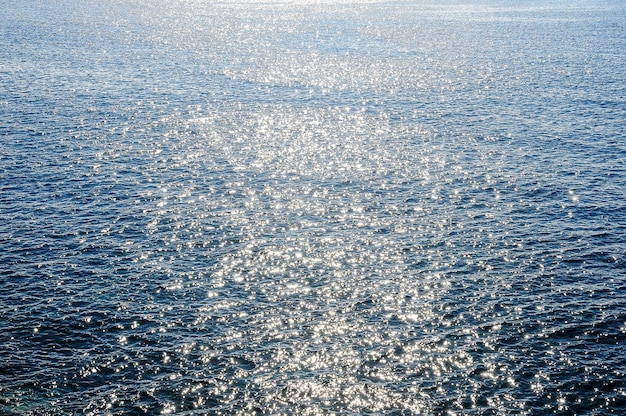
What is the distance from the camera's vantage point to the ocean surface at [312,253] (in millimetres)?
46156

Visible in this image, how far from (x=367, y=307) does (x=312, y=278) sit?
7.61 metres

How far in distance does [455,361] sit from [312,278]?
1827cm

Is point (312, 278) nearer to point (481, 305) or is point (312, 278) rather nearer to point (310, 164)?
point (481, 305)

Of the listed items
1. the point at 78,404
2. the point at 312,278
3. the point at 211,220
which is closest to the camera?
the point at 78,404

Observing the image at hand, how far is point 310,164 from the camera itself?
93062 millimetres

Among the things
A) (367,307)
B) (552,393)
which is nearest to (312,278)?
(367,307)

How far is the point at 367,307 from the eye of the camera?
56.2 m

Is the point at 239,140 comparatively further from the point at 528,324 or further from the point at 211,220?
the point at 528,324

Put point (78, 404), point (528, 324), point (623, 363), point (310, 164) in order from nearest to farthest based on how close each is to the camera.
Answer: point (78, 404) → point (623, 363) → point (528, 324) → point (310, 164)

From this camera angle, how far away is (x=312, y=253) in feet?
217

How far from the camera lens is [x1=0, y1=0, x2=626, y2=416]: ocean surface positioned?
46.2 m

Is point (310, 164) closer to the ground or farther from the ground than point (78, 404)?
farther from the ground

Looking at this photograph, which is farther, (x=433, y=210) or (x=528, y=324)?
(x=433, y=210)

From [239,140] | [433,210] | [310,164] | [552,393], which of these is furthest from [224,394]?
[239,140]
